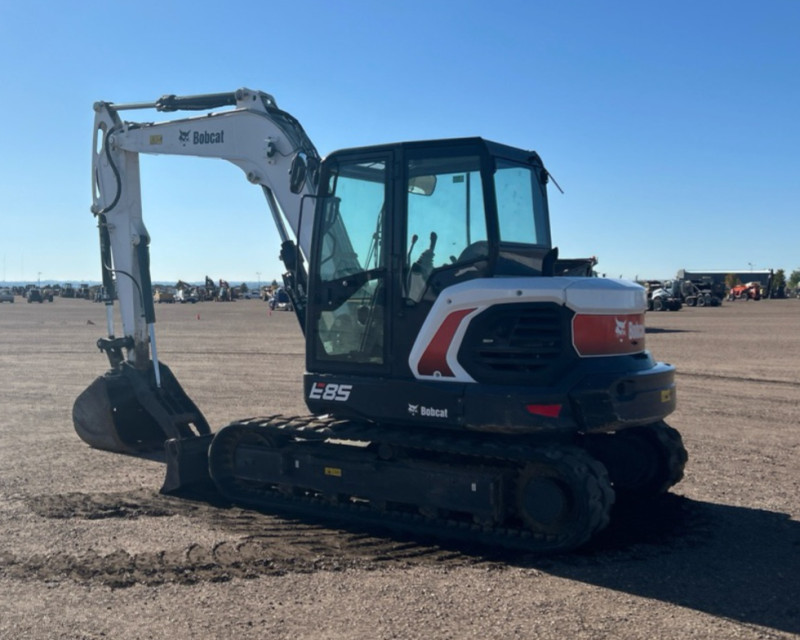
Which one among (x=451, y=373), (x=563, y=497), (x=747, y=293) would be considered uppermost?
(x=747, y=293)

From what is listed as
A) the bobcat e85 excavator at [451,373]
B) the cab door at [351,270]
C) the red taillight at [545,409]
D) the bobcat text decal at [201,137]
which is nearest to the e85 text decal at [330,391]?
the bobcat e85 excavator at [451,373]

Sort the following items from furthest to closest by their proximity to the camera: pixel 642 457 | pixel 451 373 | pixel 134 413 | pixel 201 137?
pixel 134 413 < pixel 201 137 < pixel 642 457 < pixel 451 373

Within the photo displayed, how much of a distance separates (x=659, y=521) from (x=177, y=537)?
423 cm

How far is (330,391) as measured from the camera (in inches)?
305

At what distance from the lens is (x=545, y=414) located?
22.0ft

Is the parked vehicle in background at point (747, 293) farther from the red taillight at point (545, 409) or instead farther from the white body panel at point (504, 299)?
the red taillight at point (545, 409)

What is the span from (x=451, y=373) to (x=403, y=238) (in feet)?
4.07

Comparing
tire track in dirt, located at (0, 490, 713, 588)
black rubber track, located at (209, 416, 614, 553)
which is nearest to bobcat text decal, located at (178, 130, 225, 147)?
black rubber track, located at (209, 416, 614, 553)

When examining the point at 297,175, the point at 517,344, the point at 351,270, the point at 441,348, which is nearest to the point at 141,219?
the point at 297,175

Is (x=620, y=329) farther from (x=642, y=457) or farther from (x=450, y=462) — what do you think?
(x=450, y=462)

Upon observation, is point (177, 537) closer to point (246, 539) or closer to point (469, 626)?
point (246, 539)

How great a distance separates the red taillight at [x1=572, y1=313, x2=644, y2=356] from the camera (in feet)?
22.5

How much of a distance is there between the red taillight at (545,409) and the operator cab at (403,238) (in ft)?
3.86

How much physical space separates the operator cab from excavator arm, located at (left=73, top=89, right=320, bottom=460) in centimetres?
148
